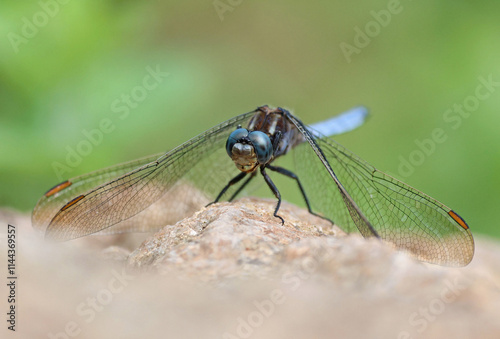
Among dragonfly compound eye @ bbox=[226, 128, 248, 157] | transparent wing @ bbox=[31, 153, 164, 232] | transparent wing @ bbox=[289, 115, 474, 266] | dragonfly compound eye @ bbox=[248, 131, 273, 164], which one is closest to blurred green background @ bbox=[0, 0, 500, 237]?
transparent wing @ bbox=[31, 153, 164, 232]

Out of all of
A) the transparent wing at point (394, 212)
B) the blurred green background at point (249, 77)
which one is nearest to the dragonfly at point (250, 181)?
the transparent wing at point (394, 212)

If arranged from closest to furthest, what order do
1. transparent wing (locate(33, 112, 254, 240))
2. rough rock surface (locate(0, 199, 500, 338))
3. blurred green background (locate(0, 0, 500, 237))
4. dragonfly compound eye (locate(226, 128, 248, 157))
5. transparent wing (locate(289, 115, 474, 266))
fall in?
rough rock surface (locate(0, 199, 500, 338)) < transparent wing (locate(289, 115, 474, 266)) < transparent wing (locate(33, 112, 254, 240)) < dragonfly compound eye (locate(226, 128, 248, 157)) < blurred green background (locate(0, 0, 500, 237))

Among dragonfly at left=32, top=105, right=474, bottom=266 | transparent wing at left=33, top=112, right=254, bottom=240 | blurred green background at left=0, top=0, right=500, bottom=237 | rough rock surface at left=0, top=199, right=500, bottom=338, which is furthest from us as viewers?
blurred green background at left=0, top=0, right=500, bottom=237

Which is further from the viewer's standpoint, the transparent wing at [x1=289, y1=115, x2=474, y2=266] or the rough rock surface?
the transparent wing at [x1=289, y1=115, x2=474, y2=266]

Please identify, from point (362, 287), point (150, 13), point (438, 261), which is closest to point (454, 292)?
point (362, 287)

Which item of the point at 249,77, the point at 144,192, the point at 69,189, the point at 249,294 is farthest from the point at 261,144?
the point at 249,77

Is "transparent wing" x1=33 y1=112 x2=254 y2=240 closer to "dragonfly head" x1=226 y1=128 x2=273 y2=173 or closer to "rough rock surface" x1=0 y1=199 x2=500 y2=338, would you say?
"dragonfly head" x1=226 y1=128 x2=273 y2=173

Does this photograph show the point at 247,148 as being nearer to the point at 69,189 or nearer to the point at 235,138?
the point at 235,138
